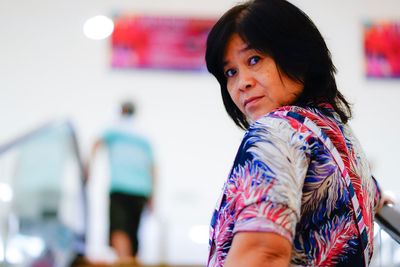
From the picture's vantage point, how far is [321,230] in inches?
42.6

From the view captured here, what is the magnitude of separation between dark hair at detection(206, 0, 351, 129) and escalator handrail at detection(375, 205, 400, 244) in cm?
53

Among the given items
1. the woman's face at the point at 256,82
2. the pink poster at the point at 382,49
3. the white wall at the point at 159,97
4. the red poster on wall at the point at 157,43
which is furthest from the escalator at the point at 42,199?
the pink poster at the point at 382,49

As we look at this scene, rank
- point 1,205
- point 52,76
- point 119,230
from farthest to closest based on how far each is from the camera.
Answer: point 52,76 < point 119,230 < point 1,205

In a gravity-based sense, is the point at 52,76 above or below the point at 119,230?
above

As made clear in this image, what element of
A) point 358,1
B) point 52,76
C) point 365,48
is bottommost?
point 52,76

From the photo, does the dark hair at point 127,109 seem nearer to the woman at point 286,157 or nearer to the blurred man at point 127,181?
the blurred man at point 127,181

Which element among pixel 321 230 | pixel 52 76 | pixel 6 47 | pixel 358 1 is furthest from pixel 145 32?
pixel 321 230

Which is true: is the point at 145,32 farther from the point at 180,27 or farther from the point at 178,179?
the point at 178,179

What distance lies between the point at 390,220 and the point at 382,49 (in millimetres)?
6998

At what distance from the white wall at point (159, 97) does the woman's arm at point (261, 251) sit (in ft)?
23.5

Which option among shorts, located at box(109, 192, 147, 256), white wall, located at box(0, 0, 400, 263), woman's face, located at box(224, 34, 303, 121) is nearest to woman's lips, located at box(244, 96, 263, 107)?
woman's face, located at box(224, 34, 303, 121)

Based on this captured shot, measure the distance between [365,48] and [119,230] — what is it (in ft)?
14.9

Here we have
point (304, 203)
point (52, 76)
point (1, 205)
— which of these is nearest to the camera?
point (304, 203)

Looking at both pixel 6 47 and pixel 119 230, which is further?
pixel 6 47
